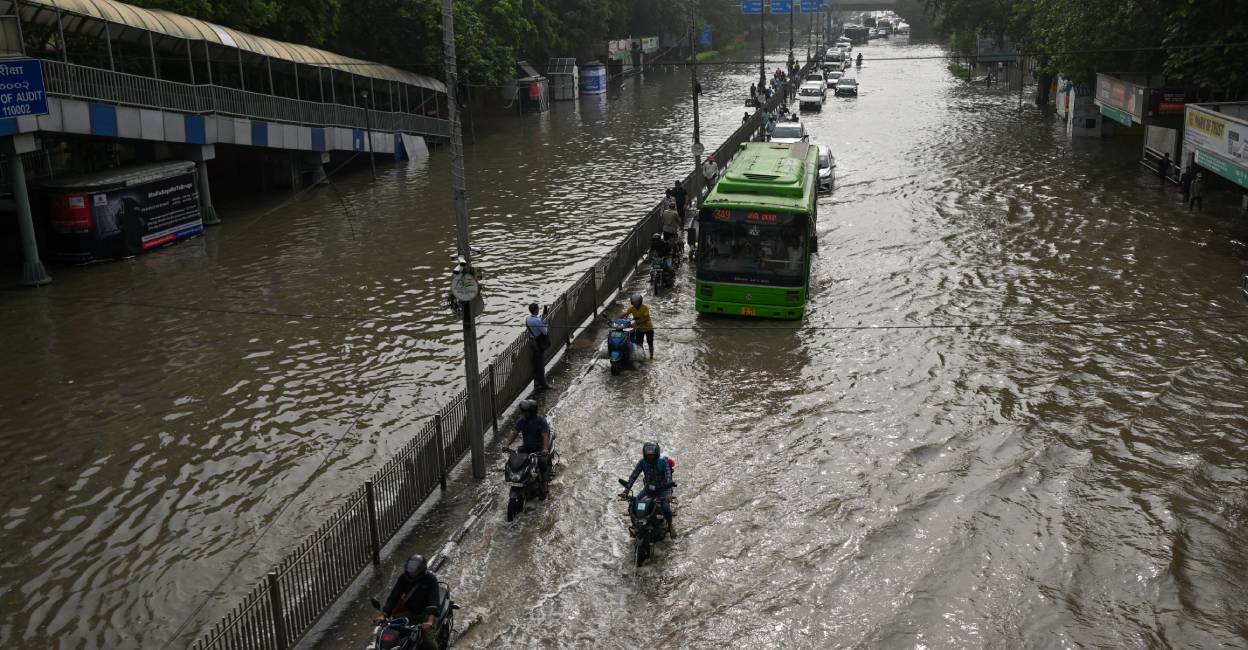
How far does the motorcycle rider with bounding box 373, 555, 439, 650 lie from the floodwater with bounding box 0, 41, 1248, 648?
30.8 inches

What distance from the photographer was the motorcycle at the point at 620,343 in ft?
60.4

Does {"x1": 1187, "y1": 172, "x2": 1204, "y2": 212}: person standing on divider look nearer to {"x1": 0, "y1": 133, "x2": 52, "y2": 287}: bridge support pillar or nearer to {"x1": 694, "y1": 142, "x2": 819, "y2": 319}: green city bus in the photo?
{"x1": 694, "y1": 142, "x2": 819, "y2": 319}: green city bus

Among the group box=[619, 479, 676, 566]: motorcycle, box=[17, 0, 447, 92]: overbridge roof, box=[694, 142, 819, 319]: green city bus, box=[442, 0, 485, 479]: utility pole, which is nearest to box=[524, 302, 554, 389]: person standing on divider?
box=[442, 0, 485, 479]: utility pole

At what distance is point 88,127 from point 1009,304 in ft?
76.0

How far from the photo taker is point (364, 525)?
38.7ft

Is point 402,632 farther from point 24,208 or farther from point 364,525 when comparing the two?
point 24,208

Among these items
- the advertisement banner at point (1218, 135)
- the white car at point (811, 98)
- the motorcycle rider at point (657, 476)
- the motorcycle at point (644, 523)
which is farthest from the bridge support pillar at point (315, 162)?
the white car at point (811, 98)

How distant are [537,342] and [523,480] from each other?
479cm

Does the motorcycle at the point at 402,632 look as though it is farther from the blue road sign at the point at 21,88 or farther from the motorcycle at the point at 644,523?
the blue road sign at the point at 21,88

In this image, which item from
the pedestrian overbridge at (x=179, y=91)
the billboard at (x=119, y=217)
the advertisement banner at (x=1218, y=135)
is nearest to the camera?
the advertisement banner at (x=1218, y=135)

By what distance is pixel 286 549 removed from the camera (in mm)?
12766

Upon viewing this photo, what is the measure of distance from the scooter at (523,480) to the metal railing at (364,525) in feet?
3.91

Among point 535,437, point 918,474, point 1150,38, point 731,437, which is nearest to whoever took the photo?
point 535,437

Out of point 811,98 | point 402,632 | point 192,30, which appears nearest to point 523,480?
point 402,632
